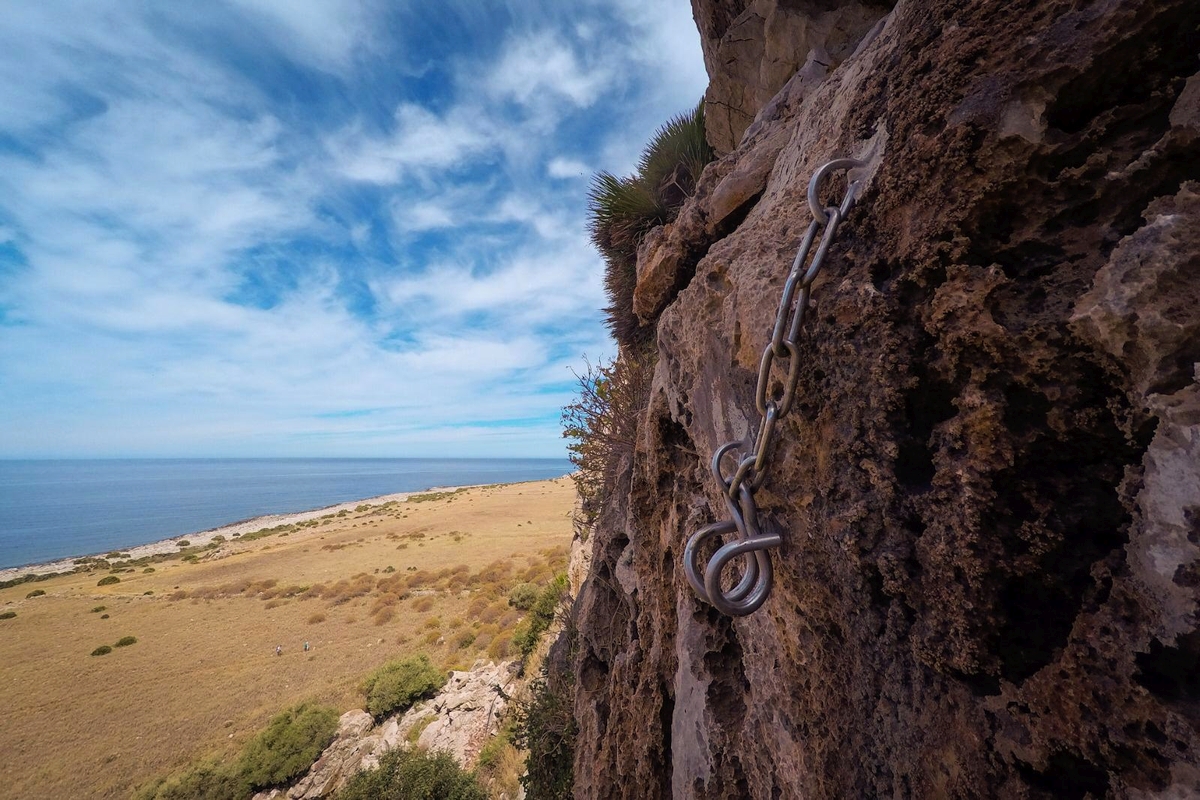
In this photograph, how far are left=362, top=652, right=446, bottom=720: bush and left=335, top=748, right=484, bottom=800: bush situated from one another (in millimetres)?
3827

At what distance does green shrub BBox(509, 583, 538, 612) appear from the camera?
768 inches

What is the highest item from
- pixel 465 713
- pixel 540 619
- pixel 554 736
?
pixel 554 736

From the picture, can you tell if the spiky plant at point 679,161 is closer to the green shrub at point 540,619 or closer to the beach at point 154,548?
the green shrub at point 540,619

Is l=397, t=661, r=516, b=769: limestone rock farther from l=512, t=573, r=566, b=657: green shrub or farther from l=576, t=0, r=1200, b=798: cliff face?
l=576, t=0, r=1200, b=798: cliff face

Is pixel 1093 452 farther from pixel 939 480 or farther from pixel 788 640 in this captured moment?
pixel 788 640

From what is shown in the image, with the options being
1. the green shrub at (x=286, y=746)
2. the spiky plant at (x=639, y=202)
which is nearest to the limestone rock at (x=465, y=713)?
the green shrub at (x=286, y=746)

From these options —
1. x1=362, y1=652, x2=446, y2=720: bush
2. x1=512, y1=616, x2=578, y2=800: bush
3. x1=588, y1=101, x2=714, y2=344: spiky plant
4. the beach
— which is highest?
x1=588, y1=101, x2=714, y2=344: spiky plant

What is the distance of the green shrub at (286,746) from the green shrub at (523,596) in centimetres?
763

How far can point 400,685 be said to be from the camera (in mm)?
14352

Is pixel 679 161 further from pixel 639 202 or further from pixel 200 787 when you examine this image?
pixel 200 787

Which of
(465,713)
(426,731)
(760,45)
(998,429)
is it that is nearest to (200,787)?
(426,731)

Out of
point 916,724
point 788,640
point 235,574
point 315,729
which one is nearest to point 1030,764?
point 916,724

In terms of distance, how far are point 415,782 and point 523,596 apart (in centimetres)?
1105

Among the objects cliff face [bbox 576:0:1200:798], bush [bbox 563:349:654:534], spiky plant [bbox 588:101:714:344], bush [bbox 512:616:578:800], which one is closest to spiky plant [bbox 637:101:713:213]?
spiky plant [bbox 588:101:714:344]
